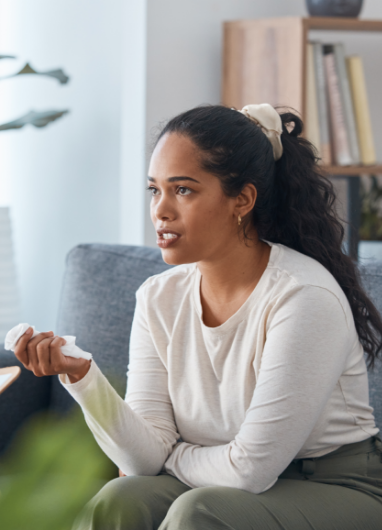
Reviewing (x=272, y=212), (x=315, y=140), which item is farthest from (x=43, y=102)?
(x=272, y=212)

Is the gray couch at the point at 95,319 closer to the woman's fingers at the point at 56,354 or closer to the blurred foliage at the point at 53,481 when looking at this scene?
the woman's fingers at the point at 56,354

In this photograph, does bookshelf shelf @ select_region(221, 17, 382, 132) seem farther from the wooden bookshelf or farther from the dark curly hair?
the dark curly hair

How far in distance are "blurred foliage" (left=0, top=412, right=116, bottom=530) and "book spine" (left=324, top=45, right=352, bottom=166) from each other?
1.69 m

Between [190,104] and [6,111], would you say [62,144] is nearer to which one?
[6,111]

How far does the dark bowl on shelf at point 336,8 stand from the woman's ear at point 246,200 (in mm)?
994

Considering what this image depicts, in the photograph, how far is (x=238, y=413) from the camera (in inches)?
39.5

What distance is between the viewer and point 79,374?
2.99 feet

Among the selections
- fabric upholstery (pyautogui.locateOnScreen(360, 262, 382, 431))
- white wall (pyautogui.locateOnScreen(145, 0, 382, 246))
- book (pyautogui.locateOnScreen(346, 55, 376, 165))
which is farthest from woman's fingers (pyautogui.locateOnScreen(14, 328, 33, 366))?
book (pyautogui.locateOnScreen(346, 55, 376, 165))

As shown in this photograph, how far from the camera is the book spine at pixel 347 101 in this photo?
5.97 ft

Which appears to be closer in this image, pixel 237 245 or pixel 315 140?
pixel 237 245

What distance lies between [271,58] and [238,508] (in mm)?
1311

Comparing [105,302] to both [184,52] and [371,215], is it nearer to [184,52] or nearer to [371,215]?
[184,52]

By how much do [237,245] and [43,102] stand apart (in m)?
1.16

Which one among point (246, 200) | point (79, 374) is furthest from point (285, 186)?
point (79, 374)
